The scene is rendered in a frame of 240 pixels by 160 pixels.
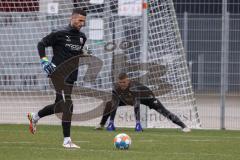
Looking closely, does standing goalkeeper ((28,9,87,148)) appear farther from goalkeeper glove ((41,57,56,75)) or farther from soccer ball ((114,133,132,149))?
soccer ball ((114,133,132,149))

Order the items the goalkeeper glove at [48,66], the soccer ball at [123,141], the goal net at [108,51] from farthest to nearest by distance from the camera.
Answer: the goal net at [108,51]
the goalkeeper glove at [48,66]
the soccer ball at [123,141]

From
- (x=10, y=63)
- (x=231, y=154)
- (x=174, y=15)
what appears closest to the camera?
(x=231, y=154)

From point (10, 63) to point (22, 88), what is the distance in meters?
0.79

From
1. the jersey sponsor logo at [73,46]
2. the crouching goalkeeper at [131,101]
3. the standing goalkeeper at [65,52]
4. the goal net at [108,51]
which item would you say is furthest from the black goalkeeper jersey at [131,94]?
the jersey sponsor logo at [73,46]

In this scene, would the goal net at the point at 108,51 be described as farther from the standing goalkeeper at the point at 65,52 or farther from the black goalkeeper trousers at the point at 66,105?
the black goalkeeper trousers at the point at 66,105

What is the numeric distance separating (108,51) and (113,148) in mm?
5824

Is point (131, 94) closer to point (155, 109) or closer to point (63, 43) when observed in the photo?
point (155, 109)

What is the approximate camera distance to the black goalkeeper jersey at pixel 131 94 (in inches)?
623

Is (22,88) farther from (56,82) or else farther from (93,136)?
(56,82)

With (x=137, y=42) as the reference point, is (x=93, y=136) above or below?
below

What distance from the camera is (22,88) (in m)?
17.0

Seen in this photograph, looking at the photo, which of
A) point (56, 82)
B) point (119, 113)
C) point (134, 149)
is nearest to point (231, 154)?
point (134, 149)

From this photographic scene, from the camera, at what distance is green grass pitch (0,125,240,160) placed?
10.3 m

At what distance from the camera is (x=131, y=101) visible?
1595 centimetres
